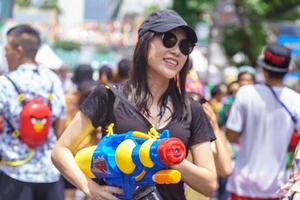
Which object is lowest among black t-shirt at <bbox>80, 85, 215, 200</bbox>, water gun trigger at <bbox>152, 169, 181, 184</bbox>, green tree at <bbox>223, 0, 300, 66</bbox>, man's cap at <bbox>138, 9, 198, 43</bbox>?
green tree at <bbox>223, 0, 300, 66</bbox>

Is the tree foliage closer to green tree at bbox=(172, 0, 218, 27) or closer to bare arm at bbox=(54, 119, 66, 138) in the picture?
green tree at bbox=(172, 0, 218, 27)

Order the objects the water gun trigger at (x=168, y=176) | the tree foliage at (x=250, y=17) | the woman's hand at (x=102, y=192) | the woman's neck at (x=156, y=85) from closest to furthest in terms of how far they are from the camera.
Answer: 1. the water gun trigger at (x=168, y=176)
2. the woman's hand at (x=102, y=192)
3. the woman's neck at (x=156, y=85)
4. the tree foliage at (x=250, y=17)

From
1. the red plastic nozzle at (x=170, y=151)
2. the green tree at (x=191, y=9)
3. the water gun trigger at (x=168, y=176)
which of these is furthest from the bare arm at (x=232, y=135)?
the green tree at (x=191, y=9)

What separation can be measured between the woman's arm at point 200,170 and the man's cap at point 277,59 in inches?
92.3

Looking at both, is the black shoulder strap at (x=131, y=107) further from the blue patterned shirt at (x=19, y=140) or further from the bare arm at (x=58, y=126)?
the bare arm at (x=58, y=126)

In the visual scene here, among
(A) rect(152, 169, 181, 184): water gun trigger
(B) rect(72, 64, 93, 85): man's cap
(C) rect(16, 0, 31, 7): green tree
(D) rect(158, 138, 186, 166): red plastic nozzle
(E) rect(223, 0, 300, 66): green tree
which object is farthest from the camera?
(C) rect(16, 0, 31, 7): green tree

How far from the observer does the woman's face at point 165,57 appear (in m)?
3.53

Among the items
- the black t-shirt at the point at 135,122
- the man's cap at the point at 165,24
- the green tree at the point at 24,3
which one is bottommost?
the green tree at the point at 24,3

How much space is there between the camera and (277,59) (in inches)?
231

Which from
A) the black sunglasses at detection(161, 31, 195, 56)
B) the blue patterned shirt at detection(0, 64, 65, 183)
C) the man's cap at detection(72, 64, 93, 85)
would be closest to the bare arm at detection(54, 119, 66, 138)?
the blue patterned shirt at detection(0, 64, 65, 183)

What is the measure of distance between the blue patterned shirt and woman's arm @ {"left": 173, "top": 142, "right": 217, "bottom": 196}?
2.11m

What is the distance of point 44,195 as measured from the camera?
5562 mm

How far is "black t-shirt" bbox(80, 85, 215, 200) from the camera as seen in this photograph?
11.6ft

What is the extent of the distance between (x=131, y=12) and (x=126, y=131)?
7689cm
